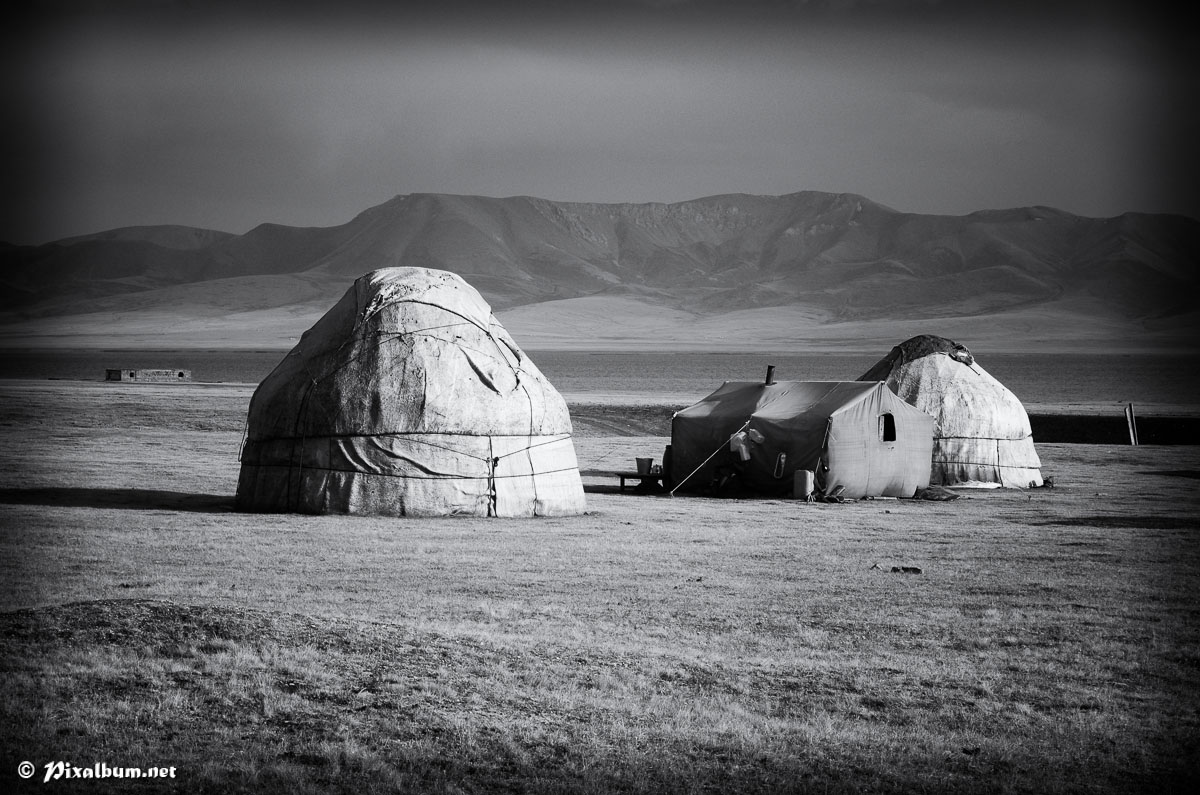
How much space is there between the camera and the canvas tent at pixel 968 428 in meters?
27.0

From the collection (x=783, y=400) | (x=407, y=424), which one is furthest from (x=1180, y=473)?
(x=407, y=424)

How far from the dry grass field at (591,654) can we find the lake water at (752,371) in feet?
175

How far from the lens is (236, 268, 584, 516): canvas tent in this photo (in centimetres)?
1869

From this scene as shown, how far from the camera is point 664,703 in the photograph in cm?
850

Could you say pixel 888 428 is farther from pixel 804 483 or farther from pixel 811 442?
pixel 804 483

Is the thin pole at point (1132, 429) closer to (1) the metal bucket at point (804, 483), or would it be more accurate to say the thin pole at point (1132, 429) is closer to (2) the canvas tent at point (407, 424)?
(1) the metal bucket at point (804, 483)

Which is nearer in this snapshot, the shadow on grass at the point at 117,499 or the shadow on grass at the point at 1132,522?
the shadow on grass at the point at 1132,522

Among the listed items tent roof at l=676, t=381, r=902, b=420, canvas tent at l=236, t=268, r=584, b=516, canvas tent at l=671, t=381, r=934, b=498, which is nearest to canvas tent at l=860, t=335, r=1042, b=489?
canvas tent at l=671, t=381, r=934, b=498

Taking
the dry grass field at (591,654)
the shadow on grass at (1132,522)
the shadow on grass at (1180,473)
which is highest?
the shadow on grass at (1180,473)

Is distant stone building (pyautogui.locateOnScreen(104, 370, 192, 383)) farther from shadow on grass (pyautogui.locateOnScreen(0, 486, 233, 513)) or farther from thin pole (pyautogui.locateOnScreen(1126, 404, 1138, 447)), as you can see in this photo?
thin pole (pyautogui.locateOnScreen(1126, 404, 1138, 447))

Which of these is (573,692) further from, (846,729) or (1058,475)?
(1058,475)

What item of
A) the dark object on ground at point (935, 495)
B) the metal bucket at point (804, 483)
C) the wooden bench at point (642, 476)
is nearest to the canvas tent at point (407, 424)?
the wooden bench at point (642, 476)

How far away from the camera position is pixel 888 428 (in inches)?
971

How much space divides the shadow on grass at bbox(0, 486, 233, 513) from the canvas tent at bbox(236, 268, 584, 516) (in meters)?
1.02
